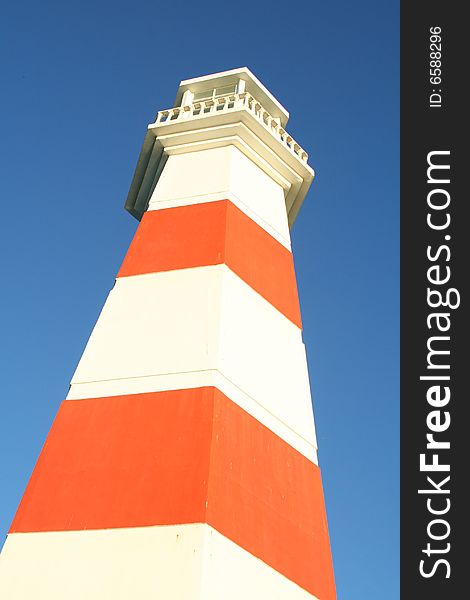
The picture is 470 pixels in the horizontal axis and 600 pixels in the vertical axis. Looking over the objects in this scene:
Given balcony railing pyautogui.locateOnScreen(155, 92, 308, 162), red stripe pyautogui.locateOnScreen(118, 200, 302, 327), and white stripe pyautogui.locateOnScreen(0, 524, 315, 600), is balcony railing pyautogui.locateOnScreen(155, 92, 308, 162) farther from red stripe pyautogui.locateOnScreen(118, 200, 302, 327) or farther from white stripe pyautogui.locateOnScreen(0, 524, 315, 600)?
white stripe pyautogui.locateOnScreen(0, 524, 315, 600)

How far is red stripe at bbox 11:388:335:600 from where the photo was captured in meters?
3.96

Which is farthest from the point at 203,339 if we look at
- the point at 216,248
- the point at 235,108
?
the point at 235,108

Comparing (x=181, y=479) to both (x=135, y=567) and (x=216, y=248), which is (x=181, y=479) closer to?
(x=135, y=567)

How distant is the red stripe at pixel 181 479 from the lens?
13.0 feet

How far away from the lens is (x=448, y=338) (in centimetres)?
494

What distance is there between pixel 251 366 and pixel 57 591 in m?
2.23

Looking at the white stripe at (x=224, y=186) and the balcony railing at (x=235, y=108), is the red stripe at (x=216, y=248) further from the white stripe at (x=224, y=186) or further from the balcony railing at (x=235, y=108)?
the balcony railing at (x=235, y=108)

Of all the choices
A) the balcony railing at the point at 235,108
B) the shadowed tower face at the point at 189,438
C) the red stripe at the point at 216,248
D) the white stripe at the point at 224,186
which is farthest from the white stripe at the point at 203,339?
the balcony railing at the point at 235,108

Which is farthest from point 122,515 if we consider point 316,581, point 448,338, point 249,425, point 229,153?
point 229,153

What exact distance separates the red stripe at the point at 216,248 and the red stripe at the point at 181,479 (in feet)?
5.32

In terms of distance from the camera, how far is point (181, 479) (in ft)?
13.2

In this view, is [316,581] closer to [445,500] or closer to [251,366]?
[445,500]

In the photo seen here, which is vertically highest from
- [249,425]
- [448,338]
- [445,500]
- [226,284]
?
[226,284]

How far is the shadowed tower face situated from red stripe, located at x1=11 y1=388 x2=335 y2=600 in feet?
0.04
